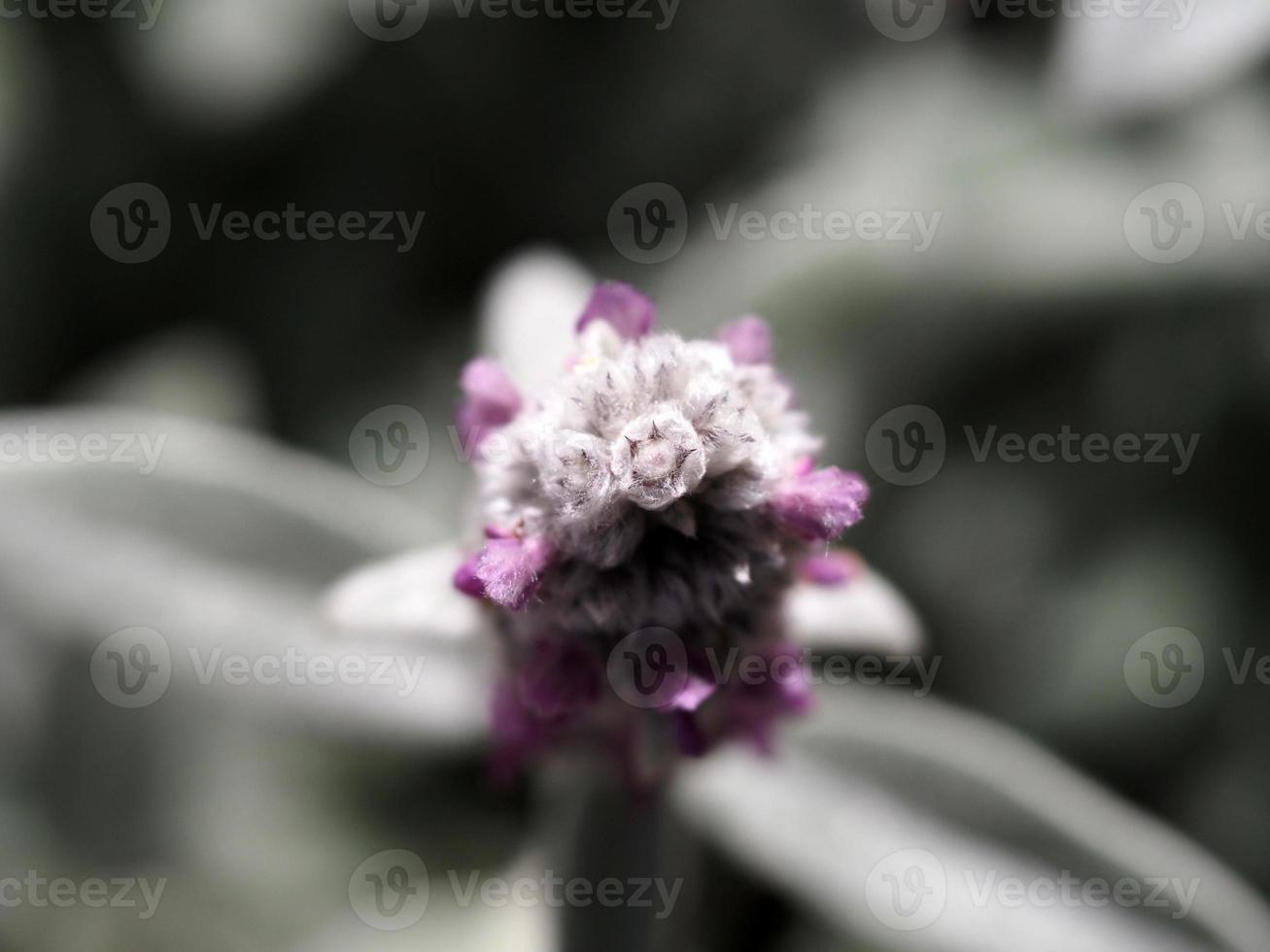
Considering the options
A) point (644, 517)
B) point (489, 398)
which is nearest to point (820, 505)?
point (644, 517)

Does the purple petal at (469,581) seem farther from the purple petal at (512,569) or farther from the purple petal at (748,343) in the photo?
the purple petal at (748,343)

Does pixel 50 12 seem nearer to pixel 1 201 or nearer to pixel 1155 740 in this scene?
pixel 1 201

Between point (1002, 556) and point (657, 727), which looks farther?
point (1002, 556)

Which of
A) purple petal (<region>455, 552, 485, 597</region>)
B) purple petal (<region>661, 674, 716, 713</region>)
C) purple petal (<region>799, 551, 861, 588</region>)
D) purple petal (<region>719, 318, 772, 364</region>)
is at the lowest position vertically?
purple petal (<region>661, 674, 716, 713</region>)

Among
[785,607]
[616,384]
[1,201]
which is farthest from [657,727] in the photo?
[1,201]

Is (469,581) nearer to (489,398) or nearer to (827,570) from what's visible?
(489,398)

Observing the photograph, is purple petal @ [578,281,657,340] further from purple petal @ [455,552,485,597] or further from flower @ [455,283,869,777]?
purple petal @ [455,552,485,597]

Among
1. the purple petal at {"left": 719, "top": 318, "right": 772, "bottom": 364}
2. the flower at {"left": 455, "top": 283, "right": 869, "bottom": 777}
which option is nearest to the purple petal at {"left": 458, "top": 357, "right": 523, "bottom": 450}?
the flower at {"left": 455, "top": 283, "right": 869, "bottom": 777}

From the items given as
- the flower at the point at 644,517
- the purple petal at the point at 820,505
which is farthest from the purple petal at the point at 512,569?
the purple petal at the point at 820,505
